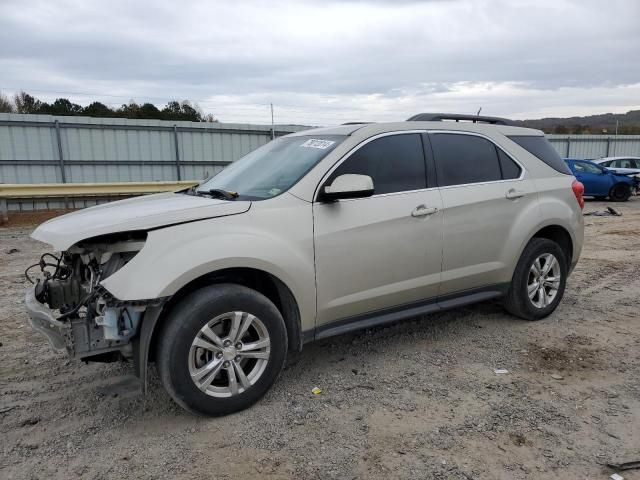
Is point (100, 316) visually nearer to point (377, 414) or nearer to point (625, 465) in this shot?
point (377, 414)

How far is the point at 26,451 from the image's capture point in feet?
9.57

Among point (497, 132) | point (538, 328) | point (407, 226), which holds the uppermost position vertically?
point (497, 132)

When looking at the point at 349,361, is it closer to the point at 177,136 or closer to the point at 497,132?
the point at 497,132

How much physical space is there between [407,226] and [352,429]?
1552 millimetres

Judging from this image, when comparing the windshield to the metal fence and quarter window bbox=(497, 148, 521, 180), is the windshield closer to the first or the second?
quarter window bbox=(497, 148, 521, 180)

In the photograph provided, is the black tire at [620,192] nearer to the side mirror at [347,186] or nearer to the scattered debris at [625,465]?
the side mirror at [347,186]

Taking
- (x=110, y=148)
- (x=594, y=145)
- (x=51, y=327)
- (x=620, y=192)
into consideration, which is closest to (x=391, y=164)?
(x=51, y=327)

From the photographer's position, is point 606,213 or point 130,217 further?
point 606,213

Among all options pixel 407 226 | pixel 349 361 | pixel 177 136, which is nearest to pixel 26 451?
pixel 349 361

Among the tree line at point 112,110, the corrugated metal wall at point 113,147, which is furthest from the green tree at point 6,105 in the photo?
the corrugated metal wall at point 113,147

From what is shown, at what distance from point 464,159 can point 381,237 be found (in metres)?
1.24

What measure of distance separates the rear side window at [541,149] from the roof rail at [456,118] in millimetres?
287

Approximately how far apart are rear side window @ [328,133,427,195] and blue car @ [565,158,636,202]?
15443 millimetres

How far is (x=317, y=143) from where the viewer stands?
3.98 m
